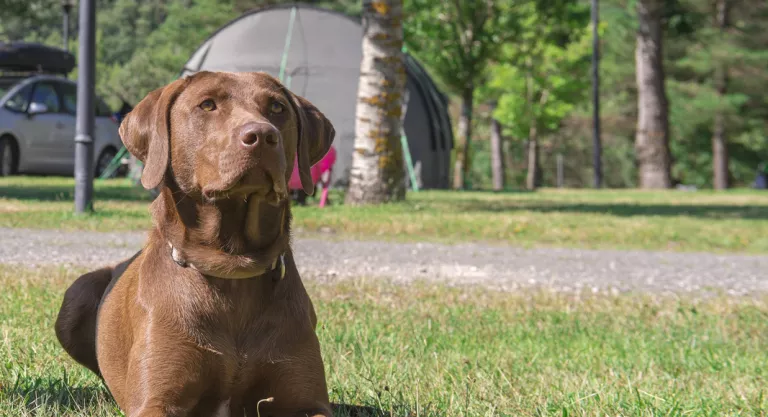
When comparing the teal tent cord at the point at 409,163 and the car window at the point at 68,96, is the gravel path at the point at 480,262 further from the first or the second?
the teal tent cord at the point at 409,163

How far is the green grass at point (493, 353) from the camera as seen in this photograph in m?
3.44

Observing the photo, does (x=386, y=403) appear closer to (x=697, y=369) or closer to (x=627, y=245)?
(x=697, y=369)

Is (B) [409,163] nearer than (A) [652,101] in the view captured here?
Yes

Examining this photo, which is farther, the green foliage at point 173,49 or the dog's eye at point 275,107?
the green foliage at point 173,49

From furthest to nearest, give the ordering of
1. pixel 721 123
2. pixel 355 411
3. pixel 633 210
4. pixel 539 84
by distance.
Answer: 1. pixel 721 123
2. pixel 539 84
3. pixel 633 210
4. pixel 355 411

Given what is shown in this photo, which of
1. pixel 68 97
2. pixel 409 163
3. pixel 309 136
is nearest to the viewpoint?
pixel 309 136

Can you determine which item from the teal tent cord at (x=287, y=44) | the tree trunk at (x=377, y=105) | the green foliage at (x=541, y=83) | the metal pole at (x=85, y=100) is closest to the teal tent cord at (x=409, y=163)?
the teal tent cord at (x=287, y=44)

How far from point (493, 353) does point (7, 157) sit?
16.7 metres

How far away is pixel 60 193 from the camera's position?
44.0 ft

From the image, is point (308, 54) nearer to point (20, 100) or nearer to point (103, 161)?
point (103, 161)

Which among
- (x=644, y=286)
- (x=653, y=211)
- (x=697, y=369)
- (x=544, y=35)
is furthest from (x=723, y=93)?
(x=697, y=369)

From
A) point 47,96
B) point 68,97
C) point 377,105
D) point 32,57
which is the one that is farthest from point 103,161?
point 377,105

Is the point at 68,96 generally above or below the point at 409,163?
above

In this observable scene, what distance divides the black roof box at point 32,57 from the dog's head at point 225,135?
21.3 metres
